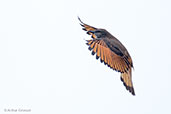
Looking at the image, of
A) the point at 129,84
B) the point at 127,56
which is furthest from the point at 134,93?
the point at 127,56

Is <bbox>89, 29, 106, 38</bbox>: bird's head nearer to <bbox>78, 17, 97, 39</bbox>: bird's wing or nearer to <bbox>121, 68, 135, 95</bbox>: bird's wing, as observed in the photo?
<bbox>78, 17, 97, 39</bbox>: bird's wing

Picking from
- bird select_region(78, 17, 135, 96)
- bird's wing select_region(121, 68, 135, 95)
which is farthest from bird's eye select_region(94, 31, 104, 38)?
bird's wing select_region(121, 68, 135, 95)

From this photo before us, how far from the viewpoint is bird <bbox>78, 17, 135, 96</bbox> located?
2441 millimetres

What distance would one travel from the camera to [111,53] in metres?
2.48

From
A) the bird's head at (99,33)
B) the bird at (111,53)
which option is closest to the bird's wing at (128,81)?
the bird at (111,53)

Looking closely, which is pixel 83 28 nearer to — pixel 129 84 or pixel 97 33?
pixel 97 33

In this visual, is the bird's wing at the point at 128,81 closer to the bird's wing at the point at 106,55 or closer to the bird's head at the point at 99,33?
the bird's wing at the point at 106,55

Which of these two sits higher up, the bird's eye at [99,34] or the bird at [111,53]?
the bird's eye at [99,34]

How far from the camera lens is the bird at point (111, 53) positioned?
8.01 ft

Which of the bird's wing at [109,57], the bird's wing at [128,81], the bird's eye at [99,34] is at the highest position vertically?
the bird's eye at [99,34]

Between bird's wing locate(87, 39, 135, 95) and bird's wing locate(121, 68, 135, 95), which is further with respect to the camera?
bird's wing locate(121, 68, 135, 95)

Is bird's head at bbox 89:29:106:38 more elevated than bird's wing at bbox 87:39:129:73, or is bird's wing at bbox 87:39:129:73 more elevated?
bird's head at bbox 89:29:106:38

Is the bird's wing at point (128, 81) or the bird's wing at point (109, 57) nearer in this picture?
the bird's wing at point (109, 57)

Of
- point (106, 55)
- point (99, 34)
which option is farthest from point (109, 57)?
point (99, 34)
